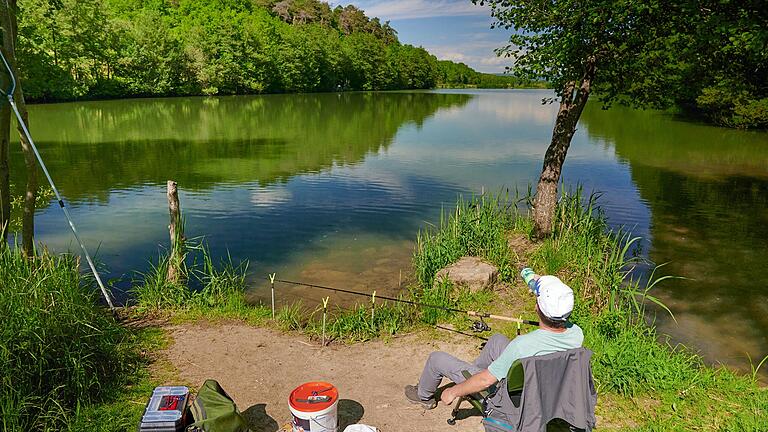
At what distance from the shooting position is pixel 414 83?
376 ft

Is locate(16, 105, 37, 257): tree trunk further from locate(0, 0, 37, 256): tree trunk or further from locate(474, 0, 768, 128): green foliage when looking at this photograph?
locate(474, 0, 768, 128): green foliage

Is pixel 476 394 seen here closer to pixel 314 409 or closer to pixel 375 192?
pixel 314 409

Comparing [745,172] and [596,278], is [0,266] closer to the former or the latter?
[596,278]

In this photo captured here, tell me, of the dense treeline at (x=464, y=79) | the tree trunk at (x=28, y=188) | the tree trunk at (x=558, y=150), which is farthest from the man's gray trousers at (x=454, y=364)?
the dense treeline at (x=464, y=79)

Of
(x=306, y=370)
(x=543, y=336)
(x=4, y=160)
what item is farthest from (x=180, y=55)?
(x=543, y=336)

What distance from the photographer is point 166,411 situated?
3.69 m

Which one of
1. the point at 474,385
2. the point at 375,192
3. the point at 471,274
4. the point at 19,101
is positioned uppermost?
the point at 19,101

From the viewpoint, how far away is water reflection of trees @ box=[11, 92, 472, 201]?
656 inches

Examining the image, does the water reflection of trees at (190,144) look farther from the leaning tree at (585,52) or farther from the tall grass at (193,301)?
the leaning tree at (585,52)

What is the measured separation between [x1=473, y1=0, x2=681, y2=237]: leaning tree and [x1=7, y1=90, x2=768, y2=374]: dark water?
3.11m

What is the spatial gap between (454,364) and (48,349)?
11.1 ft

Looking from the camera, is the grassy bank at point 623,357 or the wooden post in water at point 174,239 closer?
the grassy bank at point 623,357

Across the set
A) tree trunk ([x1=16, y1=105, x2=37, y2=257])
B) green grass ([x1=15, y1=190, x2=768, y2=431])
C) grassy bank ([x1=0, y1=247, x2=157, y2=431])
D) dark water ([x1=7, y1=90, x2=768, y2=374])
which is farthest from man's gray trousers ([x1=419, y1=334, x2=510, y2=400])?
tree trunk ([x1=16, y1=105, x2=37, y2=257])

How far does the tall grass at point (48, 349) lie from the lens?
3936mm
